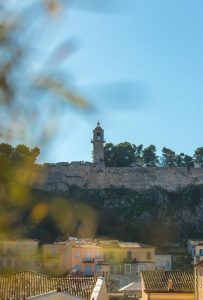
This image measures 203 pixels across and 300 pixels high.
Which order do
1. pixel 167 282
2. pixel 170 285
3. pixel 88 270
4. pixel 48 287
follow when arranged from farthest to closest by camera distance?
pixel 88 270, pixel 167 282, pixel 170 285, pixel 48 287

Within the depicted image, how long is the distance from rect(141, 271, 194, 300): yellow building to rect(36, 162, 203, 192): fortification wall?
180ft

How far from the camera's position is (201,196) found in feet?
Result: 292

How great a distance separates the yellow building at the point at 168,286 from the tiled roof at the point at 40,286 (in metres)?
6.24

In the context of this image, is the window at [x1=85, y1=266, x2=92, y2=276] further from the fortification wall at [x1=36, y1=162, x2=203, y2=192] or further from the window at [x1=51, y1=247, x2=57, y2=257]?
the fortification wall at [x1=36, y1=162, x2=203, y2=192]

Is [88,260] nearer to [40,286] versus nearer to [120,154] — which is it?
[40,286]

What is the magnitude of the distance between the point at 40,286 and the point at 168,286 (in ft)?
30.5

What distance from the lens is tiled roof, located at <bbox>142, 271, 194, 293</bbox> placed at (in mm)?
34969

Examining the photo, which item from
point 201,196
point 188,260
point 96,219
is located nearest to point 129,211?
point 96,219

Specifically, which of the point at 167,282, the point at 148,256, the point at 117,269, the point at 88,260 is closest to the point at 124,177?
the point at 148,256

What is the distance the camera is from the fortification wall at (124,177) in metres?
92.0

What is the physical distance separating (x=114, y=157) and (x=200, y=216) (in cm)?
2565

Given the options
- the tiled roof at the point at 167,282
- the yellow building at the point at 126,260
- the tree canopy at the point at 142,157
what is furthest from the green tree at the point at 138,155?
the tiled roof at the point at 167,282

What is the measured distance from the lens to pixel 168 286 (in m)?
35.0

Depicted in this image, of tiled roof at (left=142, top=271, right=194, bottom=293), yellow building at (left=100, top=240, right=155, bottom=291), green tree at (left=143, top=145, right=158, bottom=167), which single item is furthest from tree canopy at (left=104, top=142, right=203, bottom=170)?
tiled roof at (left=142, top=271, right=194, bottom=293)
